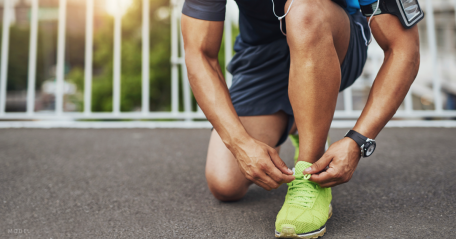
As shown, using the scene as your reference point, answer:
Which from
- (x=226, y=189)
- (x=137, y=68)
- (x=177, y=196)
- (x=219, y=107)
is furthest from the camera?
(x=137, y=68)

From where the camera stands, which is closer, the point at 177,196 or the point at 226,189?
the point at 226,189

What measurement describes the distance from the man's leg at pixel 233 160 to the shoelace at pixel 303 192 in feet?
0.98

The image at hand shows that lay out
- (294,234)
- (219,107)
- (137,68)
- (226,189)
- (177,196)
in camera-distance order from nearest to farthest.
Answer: (294,234) < (219,107) < (226,189) < (177,196) < (137,68)

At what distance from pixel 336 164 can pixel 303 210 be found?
0.15 metres

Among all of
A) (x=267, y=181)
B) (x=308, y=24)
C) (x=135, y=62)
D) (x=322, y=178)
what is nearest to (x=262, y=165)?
(x=267, y=181)

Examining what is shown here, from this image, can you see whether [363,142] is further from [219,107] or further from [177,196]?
[177,196]

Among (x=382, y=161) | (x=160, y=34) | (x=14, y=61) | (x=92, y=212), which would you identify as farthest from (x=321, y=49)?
(x=14, y=61)

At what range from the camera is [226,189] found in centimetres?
115

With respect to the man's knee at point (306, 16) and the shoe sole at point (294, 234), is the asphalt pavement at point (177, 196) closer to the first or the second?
the shoe sole at point (294, 234)

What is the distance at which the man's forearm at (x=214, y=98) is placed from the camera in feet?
3.03

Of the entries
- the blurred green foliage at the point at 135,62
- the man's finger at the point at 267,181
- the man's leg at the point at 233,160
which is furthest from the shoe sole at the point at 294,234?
the blurred green foliage at the point at 135,62

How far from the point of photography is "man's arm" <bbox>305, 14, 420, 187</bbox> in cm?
87

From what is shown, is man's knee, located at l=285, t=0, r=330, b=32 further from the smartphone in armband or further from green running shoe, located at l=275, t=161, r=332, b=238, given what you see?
green running shoe, located at l=275, t=161, r=332, b=238

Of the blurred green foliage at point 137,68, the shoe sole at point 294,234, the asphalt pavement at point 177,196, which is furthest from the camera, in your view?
the blurred green foliage at point 137,68
